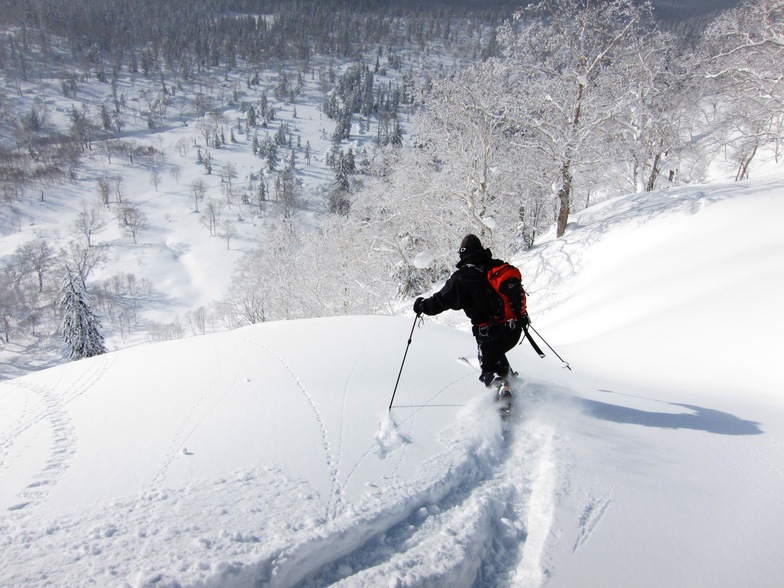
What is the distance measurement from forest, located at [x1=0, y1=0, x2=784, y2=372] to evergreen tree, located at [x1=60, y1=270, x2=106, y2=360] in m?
0.51

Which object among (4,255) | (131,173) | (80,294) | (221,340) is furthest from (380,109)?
(221,340)

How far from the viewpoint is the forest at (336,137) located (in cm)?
1407

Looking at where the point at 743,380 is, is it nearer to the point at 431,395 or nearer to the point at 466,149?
the point at 431,395

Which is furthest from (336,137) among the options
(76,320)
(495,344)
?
(495,344)

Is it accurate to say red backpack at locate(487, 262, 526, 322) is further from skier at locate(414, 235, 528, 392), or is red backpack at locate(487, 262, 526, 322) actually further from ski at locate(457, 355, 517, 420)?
ski at locate(457, 355, 517, 420)

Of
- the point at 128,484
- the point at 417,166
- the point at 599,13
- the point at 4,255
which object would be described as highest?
the point at 599,13

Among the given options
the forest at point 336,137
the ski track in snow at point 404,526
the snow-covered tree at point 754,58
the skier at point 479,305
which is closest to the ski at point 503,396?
the skier at point 479,305

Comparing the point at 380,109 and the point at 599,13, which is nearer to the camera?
the point at 599,13

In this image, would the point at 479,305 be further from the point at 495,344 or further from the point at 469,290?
the point at 495,344

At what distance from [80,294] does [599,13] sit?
33.8 m

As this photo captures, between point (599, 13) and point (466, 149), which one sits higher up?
point (599, 13)

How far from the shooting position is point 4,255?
70.0 meters

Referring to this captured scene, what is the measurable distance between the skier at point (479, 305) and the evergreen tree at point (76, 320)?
32231 mm

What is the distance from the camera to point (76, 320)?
27.2m
